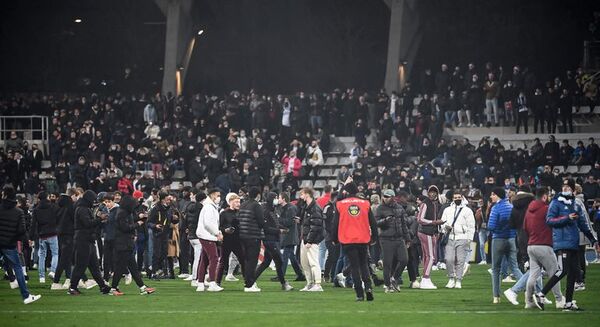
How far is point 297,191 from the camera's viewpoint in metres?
42.7

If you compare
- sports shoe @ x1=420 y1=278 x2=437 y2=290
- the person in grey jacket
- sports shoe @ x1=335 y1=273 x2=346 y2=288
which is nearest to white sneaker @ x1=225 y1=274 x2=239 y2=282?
sports shoe @ x1=335 y1=273 x2=346 y2=288

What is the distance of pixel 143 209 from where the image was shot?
27844 millimetres

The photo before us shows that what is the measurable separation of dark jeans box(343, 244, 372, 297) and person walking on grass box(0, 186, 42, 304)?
207 inches

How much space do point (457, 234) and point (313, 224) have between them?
2753 millimetres

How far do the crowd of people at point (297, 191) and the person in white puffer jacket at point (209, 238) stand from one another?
4 centimetres

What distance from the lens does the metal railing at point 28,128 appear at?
160ft

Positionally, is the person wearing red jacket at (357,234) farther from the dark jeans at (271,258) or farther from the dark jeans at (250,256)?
the dark jeans at (271,258)

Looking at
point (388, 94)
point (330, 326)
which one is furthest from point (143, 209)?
point (388, 94)

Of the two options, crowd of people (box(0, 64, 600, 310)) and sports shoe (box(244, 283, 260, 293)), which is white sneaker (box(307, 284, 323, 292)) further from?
sports shoe (box(244, 283, 260, 293))

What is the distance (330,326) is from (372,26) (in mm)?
40151

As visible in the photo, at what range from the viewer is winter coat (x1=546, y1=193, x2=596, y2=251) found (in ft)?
59.9

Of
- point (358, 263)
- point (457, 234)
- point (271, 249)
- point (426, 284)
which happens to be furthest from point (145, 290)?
point (457, 234)

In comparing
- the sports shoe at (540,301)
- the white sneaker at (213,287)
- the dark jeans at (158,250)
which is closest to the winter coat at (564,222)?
the sports shoe at (540,301)

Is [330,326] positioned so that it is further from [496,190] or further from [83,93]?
[83,93]
